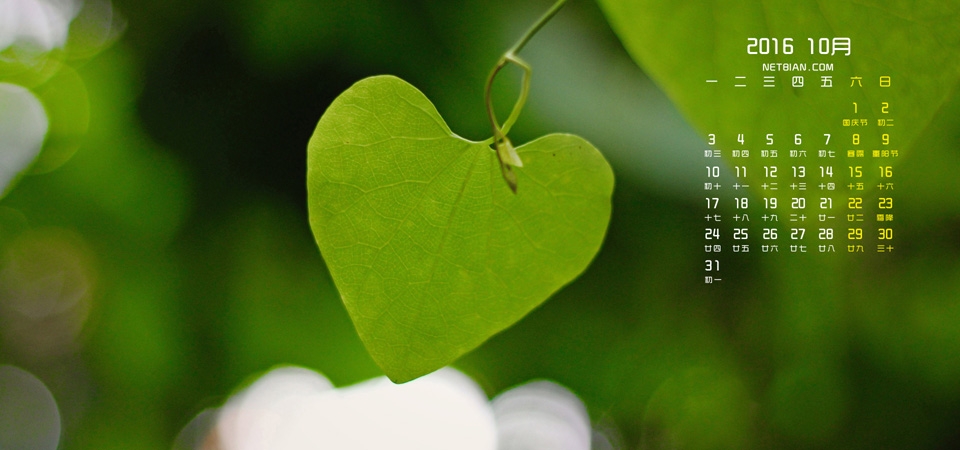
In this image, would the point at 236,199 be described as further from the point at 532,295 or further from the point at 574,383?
the point at 532,295

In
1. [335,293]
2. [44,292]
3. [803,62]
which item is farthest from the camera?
[44,292]

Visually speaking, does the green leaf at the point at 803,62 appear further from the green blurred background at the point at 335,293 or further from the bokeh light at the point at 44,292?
the bokeh light at the point at 44,292

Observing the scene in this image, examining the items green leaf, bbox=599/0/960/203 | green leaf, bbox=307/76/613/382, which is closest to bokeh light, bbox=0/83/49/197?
green leaf, bbox=307/76/613/382

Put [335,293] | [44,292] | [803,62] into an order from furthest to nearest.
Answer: [44,292] < [335,293] < [803,62]

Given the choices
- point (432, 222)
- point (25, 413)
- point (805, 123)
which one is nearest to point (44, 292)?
point (25, 413)

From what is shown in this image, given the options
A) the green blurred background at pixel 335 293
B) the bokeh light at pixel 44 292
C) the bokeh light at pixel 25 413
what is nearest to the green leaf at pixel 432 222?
the green blurred background at pixel 335 293

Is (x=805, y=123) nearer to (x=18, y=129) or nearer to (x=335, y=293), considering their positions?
(x=335, y=293)
